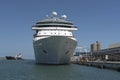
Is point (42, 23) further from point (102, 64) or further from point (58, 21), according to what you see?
point (102, 64)

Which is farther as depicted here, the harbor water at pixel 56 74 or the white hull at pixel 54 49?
the white hull at pixel 54 49

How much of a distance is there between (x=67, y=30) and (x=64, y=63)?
28.7ft

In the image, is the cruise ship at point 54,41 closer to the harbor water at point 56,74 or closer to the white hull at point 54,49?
the white hull at point 54,49

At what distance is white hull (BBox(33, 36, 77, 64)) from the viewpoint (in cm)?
7350

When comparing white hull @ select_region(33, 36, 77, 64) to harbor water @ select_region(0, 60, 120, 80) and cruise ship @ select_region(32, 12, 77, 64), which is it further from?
harbor water @ select_region(0, 60, 120, 80)

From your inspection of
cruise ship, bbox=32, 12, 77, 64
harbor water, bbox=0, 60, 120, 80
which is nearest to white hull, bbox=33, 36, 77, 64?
cruise ship, bbox=32, 12, 77, 64

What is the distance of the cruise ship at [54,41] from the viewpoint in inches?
2903

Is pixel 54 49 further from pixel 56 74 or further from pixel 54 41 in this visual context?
pixel 56 74

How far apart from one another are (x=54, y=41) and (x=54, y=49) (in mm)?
1915

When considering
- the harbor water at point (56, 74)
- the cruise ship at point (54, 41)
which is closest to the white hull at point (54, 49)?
the cruise ship at point (54, 41)

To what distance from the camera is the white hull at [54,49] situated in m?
73.5

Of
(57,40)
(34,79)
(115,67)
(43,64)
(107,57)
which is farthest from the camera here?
(107,57)

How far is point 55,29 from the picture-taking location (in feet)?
258

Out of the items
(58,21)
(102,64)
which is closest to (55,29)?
(58,21)
